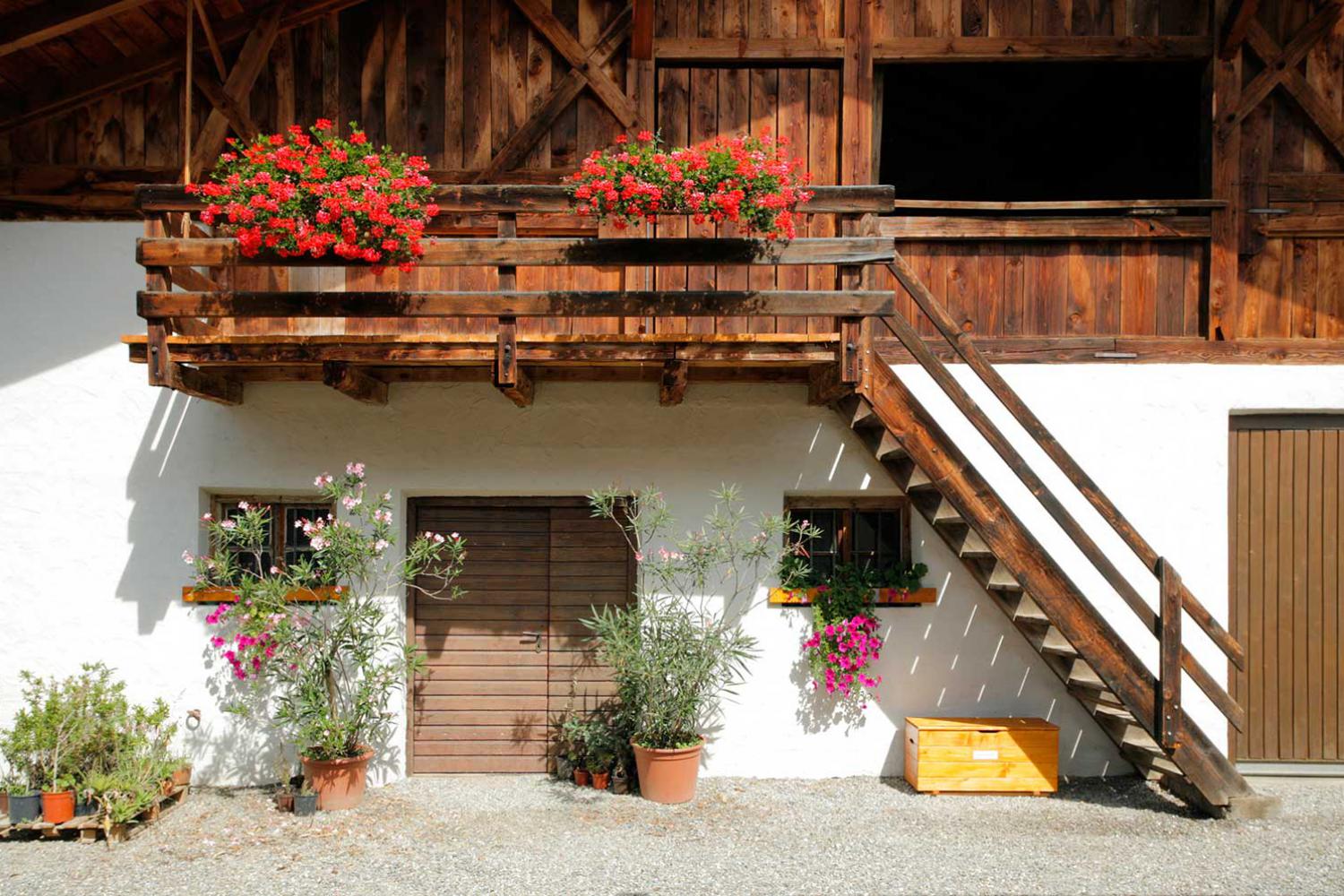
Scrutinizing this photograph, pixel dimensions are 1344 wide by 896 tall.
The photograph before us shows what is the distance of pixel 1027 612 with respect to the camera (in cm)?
683

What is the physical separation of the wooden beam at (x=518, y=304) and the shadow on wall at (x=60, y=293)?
4.73 ft

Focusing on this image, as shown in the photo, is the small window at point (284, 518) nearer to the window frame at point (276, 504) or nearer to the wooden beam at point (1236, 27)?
the window frame at point (276, 504)

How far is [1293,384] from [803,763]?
14.2 ft

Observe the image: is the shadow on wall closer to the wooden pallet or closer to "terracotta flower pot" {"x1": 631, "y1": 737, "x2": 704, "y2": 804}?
the wooden pallet

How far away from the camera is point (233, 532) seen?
655 centimetres

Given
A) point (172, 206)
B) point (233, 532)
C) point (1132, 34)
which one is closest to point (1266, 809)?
point (1132, 34)

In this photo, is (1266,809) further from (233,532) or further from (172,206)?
(172,206)

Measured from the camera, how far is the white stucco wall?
7.12m

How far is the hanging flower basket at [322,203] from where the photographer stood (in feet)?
19.0

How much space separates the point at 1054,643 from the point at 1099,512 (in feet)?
3.71

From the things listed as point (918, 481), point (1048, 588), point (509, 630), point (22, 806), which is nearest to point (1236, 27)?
point (918, 481)

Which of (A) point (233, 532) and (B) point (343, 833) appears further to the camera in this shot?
(A) point (233, 532)

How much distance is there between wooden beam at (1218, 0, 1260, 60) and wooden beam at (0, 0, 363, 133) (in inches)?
249

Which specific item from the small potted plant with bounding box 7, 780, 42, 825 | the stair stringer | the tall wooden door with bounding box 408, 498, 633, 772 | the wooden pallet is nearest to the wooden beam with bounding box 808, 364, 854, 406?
the stair stringer
